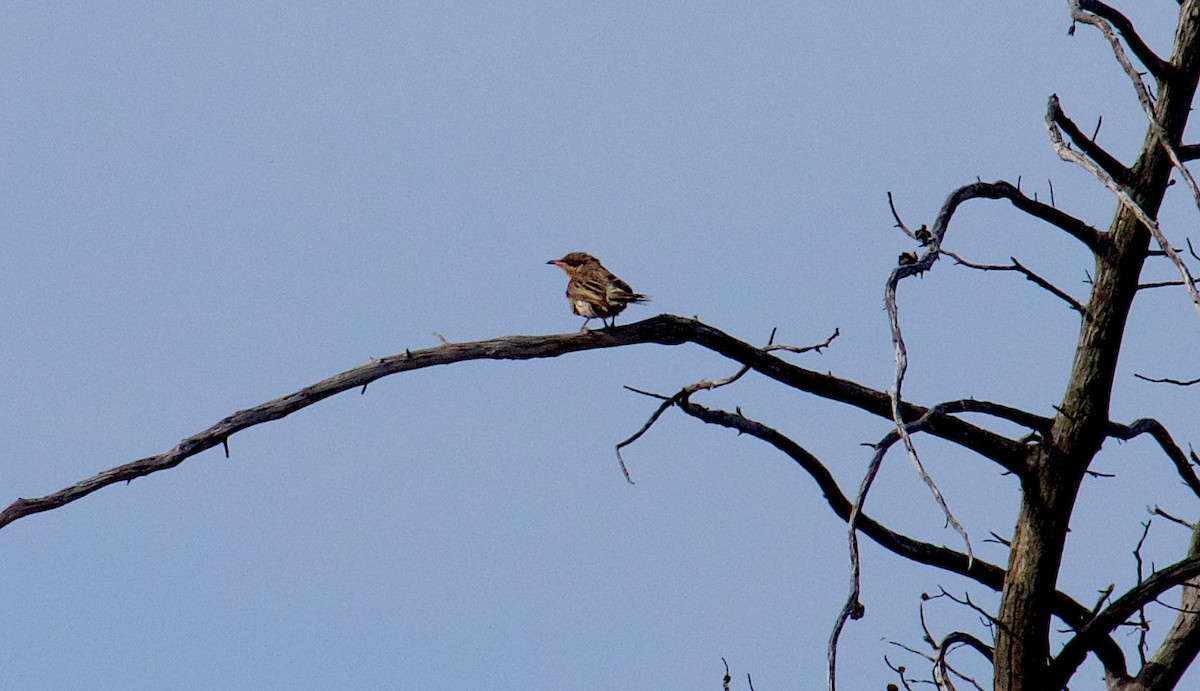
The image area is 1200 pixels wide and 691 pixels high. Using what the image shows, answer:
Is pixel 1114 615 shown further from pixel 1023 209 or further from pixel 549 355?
pixel 549 355

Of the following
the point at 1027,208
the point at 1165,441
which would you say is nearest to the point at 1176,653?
the point at 1165,441

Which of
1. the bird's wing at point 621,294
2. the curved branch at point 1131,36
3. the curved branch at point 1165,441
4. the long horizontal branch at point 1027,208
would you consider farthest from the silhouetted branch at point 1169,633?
the bird's wing at point 621,294

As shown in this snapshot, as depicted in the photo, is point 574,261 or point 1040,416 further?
point 574,261

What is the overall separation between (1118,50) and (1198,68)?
882 millimetres

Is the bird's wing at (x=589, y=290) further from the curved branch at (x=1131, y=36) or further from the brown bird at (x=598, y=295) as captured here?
the curved branch at (x=1131, y=36)

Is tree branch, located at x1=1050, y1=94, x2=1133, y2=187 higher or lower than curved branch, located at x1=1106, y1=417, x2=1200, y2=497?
higher

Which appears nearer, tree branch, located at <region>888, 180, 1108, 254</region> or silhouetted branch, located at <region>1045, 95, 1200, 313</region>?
silhouetted branch, located at <region>1045, 95, 1200, 313</region>

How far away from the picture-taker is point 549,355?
749cm

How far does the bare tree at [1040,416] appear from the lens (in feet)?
23.3

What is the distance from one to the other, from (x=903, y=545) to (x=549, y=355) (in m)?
2.56

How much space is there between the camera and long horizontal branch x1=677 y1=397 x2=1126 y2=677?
7980 millimetres

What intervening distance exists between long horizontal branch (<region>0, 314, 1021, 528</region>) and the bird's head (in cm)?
267

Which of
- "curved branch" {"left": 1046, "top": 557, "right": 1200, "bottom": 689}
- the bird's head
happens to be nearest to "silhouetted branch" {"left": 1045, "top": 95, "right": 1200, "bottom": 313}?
"curved branch" {"left": 1046, "top": 557, "right": 1200, "bottom": 689}

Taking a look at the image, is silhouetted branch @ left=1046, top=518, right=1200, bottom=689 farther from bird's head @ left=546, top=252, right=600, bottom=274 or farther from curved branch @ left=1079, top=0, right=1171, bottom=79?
bird's head @ left=546, top=252, right=600, bottom=274
